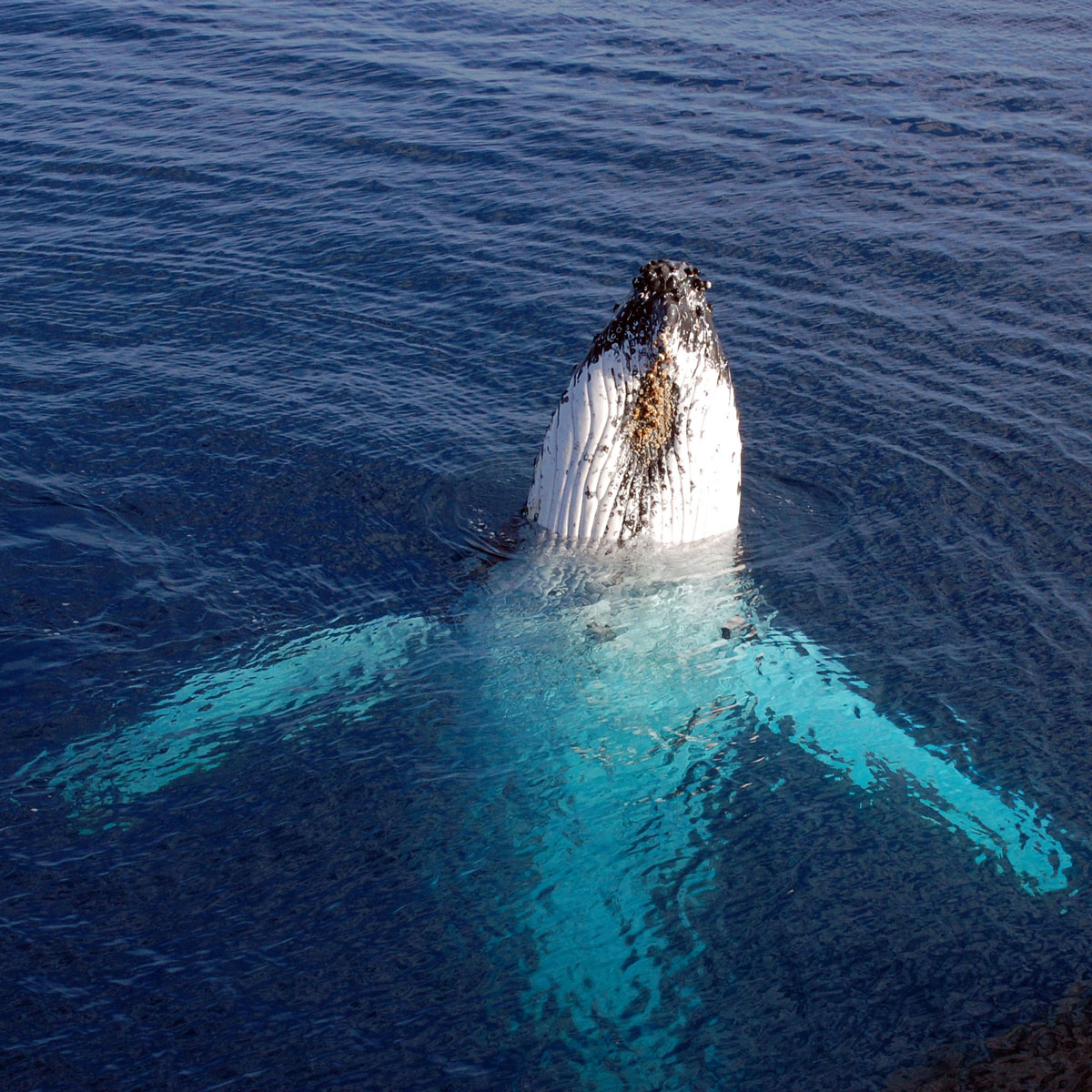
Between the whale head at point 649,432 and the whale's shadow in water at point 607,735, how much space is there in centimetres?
37

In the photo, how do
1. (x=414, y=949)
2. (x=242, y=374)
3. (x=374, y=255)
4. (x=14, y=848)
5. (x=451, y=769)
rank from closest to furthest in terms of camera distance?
1. (x=414, y=949)
2. (x=14, y=848)
3. (x=451, y=769)
4. (x=242, y=374)
5. (x=374, y=255)


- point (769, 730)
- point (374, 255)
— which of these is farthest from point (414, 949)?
point (374, 255)

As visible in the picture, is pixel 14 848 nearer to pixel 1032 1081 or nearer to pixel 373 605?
pixel 373 605

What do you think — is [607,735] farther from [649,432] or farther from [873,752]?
[649,432]

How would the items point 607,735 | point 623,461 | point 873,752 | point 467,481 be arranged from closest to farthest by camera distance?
point 607,735 → point 873,752 → point 623,461 → point 467,481

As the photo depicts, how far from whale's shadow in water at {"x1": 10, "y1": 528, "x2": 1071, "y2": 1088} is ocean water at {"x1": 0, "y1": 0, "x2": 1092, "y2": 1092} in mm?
148

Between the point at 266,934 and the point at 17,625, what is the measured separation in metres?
4.79

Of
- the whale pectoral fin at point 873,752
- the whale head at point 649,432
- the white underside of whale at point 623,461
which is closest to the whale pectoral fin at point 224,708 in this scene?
the white underside of whale at point 623,461

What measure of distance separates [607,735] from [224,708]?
3410 millimetres

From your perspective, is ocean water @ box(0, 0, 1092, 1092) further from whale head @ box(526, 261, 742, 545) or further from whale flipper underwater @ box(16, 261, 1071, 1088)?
whale head @ box(526, 261, 742, 545)

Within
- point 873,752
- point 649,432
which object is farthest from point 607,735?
point 649,432

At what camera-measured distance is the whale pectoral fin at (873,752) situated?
30.8 ft

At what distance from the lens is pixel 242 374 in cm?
1628

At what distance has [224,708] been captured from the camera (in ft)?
34.6
